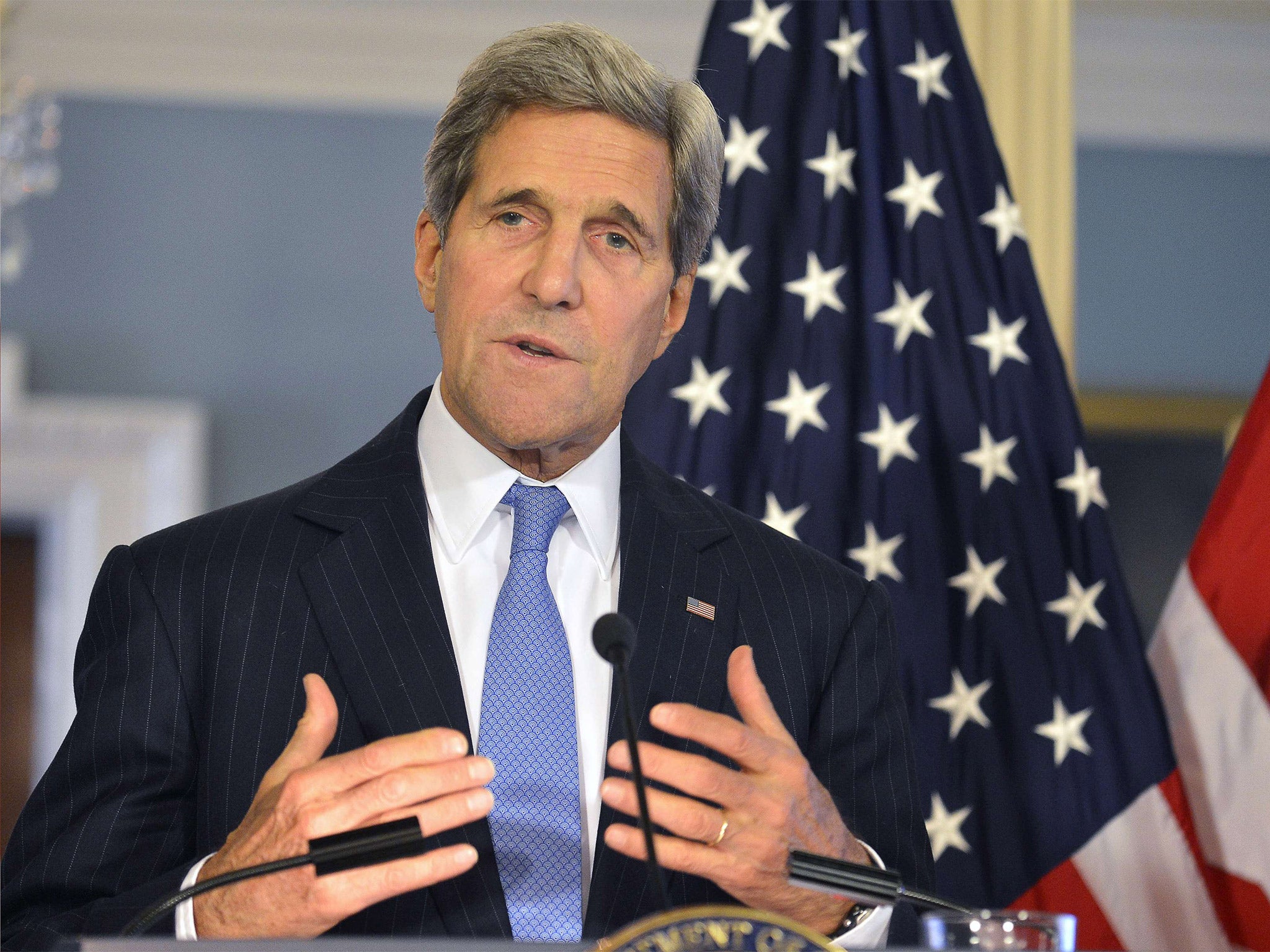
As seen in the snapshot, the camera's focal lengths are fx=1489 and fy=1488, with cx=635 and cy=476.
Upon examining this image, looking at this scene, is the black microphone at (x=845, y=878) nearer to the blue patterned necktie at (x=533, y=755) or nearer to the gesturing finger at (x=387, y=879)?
the gesturing finger at (x=387, y=879)

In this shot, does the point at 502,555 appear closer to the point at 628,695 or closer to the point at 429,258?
the point at 429,258

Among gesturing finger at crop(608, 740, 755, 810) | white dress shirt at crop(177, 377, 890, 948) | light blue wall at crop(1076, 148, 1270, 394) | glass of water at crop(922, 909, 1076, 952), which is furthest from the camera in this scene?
light blue wall at crop(1076, 148, 1270, 394)

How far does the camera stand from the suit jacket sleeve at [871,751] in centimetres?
139

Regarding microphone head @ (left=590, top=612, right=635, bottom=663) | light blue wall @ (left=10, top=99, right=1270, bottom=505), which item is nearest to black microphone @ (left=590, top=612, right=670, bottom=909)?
microphone head @ (left=590, top=612, right=635, bottom=663)

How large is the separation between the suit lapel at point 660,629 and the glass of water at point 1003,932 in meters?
0.39

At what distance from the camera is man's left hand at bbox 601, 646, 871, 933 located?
101 centimetres

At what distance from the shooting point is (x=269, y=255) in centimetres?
405

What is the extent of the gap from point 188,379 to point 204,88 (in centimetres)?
80

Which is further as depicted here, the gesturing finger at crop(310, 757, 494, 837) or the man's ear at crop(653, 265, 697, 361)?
the man's ear at crop(653, 265, 697, 361)

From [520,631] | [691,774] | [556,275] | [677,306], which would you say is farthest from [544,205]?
[691,774]

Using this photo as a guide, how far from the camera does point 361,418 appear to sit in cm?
405

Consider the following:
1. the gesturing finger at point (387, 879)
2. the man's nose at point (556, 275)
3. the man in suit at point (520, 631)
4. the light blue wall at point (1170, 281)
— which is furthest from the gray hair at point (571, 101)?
the light blue wall at point (1170, 281)

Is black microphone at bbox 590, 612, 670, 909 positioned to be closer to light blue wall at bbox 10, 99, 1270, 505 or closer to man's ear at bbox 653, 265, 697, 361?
man's ear at bbox 653, 265, 697, 361

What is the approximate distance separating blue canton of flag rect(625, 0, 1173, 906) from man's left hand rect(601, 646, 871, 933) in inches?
38.7
